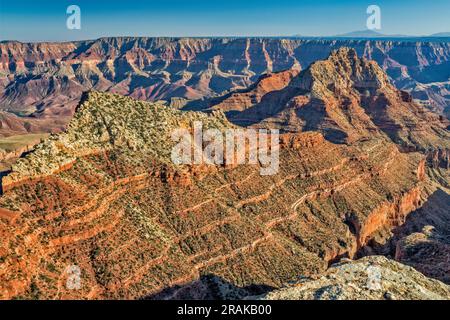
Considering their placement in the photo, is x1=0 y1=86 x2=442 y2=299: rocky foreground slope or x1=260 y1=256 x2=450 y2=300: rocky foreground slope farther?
x1=0 y1=86 x2=442 y2=299: rocky foreground slope

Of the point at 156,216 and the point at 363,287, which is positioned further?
the point at 156,216

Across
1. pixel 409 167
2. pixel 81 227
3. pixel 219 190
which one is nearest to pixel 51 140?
pixel 81 227

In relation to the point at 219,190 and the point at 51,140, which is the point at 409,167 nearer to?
the point at 219,190

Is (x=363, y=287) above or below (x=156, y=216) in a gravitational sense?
below

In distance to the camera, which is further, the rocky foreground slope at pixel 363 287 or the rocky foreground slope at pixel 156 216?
the rocky foreground slope at pixel 156 216
